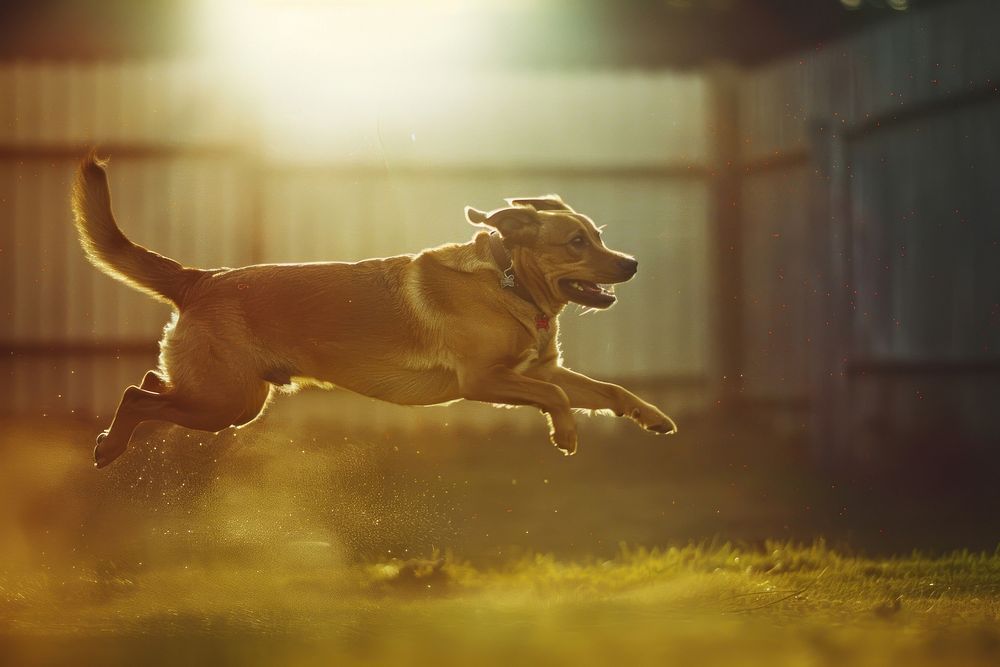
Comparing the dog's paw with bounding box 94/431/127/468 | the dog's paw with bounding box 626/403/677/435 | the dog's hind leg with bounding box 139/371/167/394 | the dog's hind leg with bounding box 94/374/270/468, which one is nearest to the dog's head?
the dog's paw with bounding box 626/403/677/435

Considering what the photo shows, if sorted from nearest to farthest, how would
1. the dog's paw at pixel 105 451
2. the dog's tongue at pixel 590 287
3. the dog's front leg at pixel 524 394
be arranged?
1. the dog's front leg at pixel 524 394
2. the dog's tongue at pixel 590 287
3. the dog's paw at pixel 105 451

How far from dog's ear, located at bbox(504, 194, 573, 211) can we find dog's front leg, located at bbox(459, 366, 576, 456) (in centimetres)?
77

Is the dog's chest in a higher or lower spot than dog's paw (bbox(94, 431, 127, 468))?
higher

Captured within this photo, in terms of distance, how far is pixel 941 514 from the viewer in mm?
5301

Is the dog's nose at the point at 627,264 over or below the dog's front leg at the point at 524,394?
over

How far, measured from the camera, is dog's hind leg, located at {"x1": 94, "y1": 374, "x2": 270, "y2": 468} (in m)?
4.11

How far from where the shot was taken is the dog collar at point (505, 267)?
4.03 meters

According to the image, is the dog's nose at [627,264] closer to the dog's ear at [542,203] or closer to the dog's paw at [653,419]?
the dog's ear at [542,203]

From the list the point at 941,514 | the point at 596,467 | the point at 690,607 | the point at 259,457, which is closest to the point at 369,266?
the point at 259,457

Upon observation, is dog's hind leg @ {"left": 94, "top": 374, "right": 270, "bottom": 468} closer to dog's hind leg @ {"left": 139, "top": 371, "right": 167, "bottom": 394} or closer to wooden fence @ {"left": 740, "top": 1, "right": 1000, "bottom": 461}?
dog's hind leg @ {"left": 139, "top": 371, "right": 167, "bottom": 394}

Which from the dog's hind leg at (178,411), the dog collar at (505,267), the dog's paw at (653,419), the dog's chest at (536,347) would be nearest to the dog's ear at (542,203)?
the dog collar at (505,267)

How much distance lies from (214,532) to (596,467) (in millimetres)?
2096

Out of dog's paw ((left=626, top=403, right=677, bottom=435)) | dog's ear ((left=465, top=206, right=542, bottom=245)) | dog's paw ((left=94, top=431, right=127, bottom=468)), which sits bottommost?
dog's paw ((left=94, top=431, right=127, bottom=468))

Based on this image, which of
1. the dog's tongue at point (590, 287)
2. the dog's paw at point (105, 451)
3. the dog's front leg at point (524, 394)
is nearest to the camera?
the dog's front leg at point (524, 394)
